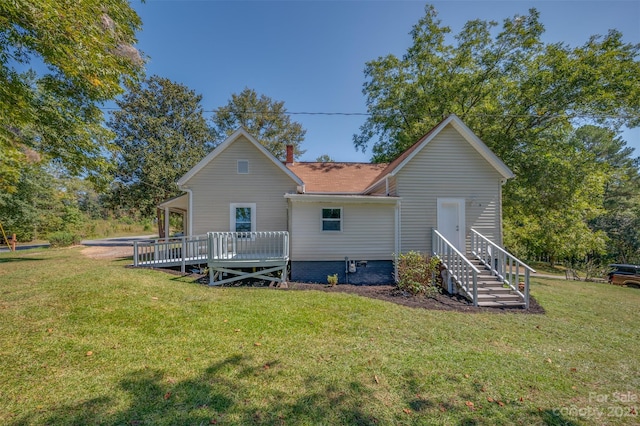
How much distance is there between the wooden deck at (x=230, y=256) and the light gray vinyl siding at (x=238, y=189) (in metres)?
0.90

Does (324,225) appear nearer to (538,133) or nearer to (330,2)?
(330,2)

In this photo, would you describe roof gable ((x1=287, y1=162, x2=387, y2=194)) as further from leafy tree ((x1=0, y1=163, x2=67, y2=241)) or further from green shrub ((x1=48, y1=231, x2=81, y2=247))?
leafy tree ((x1=0, y1=163, x2=67, y2=241))

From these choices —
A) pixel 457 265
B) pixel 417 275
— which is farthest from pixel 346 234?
pixel 457 265

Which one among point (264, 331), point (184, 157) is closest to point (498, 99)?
point (264, 331)

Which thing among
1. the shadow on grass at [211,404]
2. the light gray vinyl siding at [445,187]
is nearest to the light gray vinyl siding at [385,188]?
the light gray vinyl siding at [445,187]

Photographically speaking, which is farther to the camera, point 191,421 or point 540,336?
point 540,336

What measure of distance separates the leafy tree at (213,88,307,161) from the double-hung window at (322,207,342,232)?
777 inches

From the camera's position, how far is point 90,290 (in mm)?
6465

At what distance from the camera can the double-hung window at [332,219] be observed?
9.64 metres

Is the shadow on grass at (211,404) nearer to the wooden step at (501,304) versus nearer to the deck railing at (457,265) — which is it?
the deck railing at (457,265)

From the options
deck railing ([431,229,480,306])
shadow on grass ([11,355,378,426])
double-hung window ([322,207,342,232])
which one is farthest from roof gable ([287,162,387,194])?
shadow on grass ([11,355,378,426])

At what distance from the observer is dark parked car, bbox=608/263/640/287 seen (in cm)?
1320

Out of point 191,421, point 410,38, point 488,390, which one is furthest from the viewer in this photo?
point 410,38

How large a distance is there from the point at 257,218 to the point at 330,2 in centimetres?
1077
